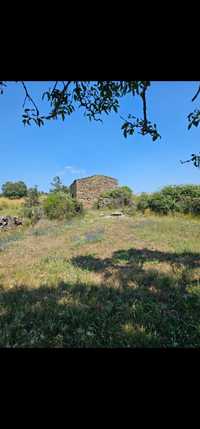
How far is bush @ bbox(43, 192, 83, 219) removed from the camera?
1590cm

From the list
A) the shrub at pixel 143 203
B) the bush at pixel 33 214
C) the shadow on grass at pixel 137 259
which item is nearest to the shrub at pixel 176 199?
the shrub at pixel 143 203

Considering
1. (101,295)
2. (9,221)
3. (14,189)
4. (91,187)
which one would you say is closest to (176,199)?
(91,187)

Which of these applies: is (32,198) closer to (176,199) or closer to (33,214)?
(33,214)

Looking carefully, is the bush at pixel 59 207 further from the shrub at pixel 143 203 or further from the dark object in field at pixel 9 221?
the shrub at pixel 143 203

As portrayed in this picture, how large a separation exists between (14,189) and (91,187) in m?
7.07

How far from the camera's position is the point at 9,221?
14.1 metres

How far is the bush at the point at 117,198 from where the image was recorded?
20547 mm

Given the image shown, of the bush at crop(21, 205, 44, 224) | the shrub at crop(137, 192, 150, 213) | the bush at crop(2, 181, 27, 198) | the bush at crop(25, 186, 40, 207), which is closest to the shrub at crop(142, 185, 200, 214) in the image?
the shrub at crop(137, 192, 150, 213)

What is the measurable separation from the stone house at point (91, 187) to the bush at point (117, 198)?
91 centimetres

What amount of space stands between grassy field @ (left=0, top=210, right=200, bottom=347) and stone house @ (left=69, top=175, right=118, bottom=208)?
1279 centimetres
